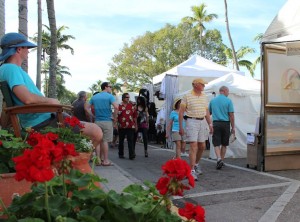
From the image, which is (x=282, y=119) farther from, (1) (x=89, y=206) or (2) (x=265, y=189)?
(1) (x=89, y=206)

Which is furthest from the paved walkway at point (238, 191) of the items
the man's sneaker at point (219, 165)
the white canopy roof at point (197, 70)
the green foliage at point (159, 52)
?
the green foliage at point (159, 52)

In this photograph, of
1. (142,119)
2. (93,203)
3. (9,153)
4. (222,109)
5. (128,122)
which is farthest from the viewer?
(142,119)

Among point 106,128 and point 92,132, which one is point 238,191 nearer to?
point 92,132

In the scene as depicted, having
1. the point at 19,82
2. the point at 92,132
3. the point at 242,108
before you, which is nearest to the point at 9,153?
the point at 19,82

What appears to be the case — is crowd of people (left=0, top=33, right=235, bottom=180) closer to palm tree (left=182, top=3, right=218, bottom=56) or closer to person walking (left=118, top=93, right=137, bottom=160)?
person walking (left=118, top=93, right=137, bottom=160)

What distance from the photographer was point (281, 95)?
26.7 ft

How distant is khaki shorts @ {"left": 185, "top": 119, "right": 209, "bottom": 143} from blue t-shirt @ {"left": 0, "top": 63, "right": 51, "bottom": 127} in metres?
3.78

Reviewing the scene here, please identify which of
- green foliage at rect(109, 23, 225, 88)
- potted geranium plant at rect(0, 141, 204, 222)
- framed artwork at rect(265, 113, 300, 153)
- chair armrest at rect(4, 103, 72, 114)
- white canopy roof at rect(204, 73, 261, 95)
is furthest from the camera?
green foliage at rect(109, 23, 225, 88)

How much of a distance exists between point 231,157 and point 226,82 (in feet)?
7.27

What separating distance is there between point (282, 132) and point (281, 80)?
43.7 inches

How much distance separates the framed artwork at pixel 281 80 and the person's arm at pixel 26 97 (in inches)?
231

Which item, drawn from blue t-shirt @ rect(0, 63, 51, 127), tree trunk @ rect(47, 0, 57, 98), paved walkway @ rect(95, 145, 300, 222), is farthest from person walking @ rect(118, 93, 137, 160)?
tree trunk @ rect(47, 0, 57, 98)

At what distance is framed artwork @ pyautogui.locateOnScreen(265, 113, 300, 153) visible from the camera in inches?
311

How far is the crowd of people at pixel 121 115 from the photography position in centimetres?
311
